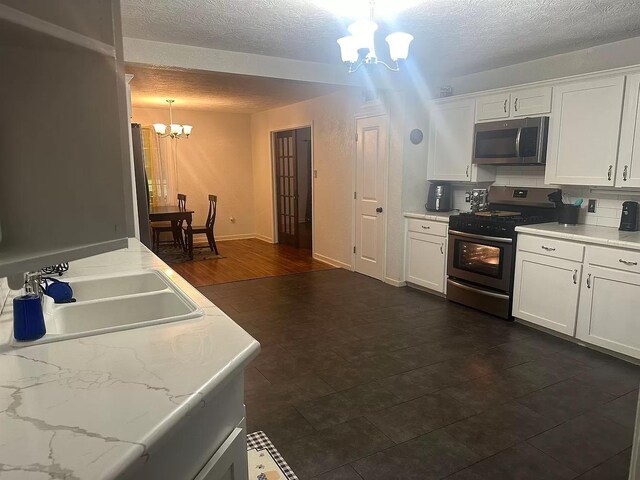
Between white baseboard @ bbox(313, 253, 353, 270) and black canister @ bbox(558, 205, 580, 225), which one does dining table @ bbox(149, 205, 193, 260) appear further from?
black canister @ bbox(558, 205, 580, 225)

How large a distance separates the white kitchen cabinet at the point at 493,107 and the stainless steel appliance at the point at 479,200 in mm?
720

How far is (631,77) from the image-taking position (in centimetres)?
314

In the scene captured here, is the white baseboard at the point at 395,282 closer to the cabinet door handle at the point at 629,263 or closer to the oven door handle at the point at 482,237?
the oven door handle at the point at 482,237

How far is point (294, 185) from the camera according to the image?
23.5 ft

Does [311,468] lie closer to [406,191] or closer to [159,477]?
[159,477]

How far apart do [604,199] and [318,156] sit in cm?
365

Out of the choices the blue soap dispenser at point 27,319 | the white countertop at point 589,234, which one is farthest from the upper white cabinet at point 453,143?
the blue soap dispenser at point 27,319

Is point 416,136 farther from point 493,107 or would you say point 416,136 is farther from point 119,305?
point 119,305

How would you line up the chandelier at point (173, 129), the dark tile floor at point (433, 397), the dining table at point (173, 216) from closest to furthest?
the dark tile floor at point (433, 397), the dining table at point (173, 216), the chandelier at point (173, 129)

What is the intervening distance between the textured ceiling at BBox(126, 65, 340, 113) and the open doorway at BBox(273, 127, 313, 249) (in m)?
0.62

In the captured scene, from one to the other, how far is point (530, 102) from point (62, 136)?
3855 millimetres

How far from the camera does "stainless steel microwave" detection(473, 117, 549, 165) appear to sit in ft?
12.4

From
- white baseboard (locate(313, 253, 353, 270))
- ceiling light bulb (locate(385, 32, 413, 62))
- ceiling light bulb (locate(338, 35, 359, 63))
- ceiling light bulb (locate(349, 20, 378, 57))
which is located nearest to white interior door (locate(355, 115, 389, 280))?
white baseboard (locate(313, 253, 353, 270))

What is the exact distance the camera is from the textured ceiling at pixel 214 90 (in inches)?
180
